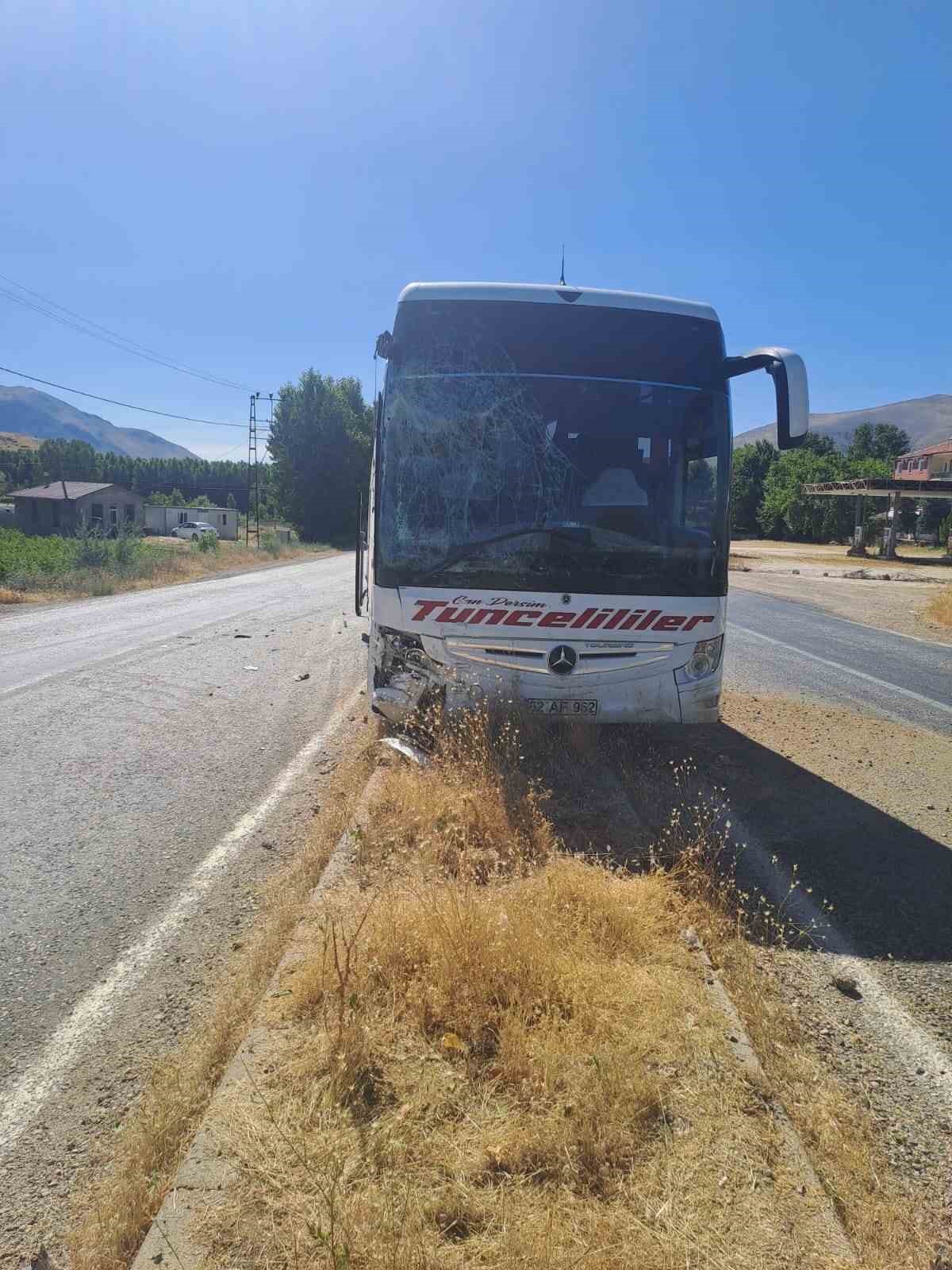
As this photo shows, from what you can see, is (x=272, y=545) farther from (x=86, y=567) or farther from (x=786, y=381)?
(x=786, y=381)

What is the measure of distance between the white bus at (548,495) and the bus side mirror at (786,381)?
16 millimetres

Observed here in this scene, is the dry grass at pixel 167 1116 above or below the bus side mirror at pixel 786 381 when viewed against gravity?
below

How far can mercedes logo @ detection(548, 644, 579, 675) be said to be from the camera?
522 cm

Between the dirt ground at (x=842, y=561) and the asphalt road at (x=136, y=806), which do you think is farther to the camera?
the dirt ground at (x=842, y=561)

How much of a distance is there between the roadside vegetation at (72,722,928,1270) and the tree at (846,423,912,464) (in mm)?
97946

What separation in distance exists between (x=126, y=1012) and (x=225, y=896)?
3.09 feet

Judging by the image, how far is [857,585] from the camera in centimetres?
2828

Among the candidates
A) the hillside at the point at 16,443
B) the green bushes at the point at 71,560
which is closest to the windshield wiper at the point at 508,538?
the green bushes at the point at 71,560

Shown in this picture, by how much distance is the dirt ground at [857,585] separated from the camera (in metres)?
18.4

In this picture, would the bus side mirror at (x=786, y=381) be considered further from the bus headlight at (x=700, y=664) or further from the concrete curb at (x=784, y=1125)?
the concrete curb at (x=784, y=1125)

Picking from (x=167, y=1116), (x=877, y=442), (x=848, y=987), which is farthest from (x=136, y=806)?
(x=877, y=442)

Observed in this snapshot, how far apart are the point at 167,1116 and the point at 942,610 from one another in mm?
19934

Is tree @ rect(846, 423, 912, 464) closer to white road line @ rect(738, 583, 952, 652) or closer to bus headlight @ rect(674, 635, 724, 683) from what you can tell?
white road line @ rect(738, 583, 952, 652)

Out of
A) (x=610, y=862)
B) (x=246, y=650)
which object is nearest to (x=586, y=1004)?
(x=610, y=862)
